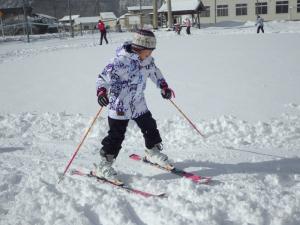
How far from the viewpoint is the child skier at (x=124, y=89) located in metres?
3.96

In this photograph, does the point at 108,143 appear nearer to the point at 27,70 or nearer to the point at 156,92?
the point at 156,92

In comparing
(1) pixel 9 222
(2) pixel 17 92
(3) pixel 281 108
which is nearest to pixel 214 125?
(3) pixel 281 108

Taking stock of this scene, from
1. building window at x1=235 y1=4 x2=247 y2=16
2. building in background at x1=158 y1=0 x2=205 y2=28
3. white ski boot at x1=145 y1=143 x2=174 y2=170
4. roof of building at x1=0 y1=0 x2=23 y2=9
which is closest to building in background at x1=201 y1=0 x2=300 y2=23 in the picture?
building window at x1=235 y1=4 x2=247 y2=16

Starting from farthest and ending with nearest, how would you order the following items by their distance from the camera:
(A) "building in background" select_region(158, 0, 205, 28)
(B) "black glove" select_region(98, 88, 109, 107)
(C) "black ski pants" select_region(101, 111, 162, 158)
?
(A) "building in background" select_region(158, 0, 205, 28) → (C) "black ski pants" select_region(101, 111, 162, 158) → (B) "black glove" select_region(98, 88, 109, 107)

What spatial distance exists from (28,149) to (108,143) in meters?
1.86

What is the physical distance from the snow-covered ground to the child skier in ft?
1.36

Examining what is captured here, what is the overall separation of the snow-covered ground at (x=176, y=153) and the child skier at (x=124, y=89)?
0.42 meters

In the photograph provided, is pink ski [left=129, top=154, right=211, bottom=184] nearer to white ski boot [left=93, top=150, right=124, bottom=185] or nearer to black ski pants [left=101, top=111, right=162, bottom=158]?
black ski pants [left=101, top=111, right=162, bottom=158]

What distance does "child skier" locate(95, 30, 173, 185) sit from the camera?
13.0ft

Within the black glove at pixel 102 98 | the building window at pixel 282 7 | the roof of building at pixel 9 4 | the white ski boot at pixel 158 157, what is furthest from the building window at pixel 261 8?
the black glove at pixel 102 98

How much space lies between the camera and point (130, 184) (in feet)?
13.5

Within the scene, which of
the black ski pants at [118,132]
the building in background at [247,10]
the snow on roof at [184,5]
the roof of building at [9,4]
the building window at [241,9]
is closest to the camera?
the black ski pants at [118,132]

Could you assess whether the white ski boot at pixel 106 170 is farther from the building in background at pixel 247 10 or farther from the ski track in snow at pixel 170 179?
the building in background at pixel 247 10

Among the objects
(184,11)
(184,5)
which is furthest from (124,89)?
(184,5)
